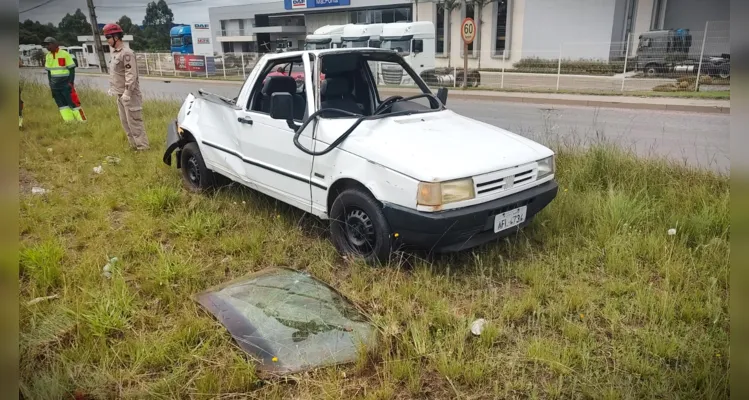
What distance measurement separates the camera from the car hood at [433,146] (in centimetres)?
330

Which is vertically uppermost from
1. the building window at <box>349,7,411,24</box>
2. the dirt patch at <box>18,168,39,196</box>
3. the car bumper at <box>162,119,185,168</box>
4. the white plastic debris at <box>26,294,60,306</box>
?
the building window at <box>349,7,411,24</box>

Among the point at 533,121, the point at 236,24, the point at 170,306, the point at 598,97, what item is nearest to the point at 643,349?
the point at 170,306

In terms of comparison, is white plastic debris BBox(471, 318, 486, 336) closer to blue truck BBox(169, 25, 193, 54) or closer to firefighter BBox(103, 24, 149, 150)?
firefighter BBox(103, 24, 149, 150)

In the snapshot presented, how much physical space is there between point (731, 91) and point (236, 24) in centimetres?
5102

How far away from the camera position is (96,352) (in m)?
2.74

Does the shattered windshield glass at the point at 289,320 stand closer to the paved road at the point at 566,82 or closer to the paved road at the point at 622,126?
the paved road at the point at 622,126

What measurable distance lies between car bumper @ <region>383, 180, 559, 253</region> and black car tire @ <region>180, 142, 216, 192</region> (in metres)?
2.83

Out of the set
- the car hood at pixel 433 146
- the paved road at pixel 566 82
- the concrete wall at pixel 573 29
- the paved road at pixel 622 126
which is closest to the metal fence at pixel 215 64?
the paved road at pixel 566 82

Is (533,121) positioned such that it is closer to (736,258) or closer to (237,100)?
(237,100)

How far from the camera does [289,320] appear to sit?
3076mm

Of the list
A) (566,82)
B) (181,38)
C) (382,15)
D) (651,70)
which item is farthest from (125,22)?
(181,38)

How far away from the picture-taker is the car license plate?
3.51 meters

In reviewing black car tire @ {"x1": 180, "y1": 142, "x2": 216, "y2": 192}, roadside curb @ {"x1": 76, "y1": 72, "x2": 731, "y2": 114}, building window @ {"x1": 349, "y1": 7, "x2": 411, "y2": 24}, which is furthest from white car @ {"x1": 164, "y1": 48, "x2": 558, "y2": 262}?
building window @ {"x1": 349, "y1": 7, "x2": 411, "y2": 24}

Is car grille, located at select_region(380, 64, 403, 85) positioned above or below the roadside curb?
above
